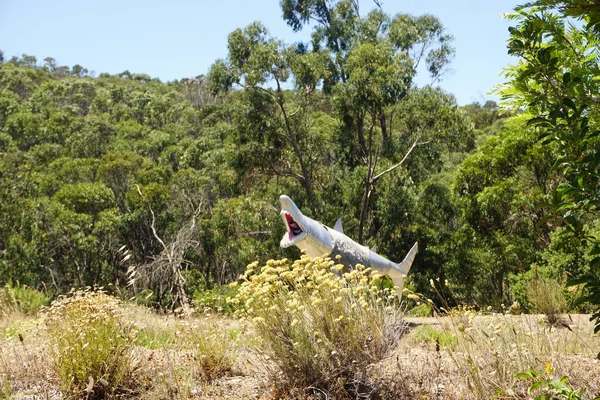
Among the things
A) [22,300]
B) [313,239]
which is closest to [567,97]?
[313,239]

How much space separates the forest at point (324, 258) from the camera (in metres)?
3.49

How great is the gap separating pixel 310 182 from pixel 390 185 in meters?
2.20

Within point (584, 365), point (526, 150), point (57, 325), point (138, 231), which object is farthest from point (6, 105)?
point (584, 365)

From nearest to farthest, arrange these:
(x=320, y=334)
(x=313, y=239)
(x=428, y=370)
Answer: (x=320, y=334) → (x=428, y=370) → (x=313, y=239)

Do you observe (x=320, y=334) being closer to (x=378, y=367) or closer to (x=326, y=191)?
(x=378, y=367)

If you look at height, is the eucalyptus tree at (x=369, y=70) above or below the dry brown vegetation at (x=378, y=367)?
above

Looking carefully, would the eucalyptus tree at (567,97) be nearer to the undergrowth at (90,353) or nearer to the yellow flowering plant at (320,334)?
the yellow flowering plant at (320,334)

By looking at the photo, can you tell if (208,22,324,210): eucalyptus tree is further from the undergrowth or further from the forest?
the undergrowth

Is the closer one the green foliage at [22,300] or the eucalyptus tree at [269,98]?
the green foliage at [22,300]

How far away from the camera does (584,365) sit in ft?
12.1

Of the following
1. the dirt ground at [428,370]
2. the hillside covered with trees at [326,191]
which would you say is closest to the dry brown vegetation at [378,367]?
the dirt ground at [428,370]

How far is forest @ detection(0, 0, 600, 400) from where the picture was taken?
349 cm

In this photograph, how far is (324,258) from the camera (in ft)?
14.5

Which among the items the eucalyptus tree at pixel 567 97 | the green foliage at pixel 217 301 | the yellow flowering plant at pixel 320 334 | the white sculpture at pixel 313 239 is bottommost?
the green foliage at pixel 217 301
